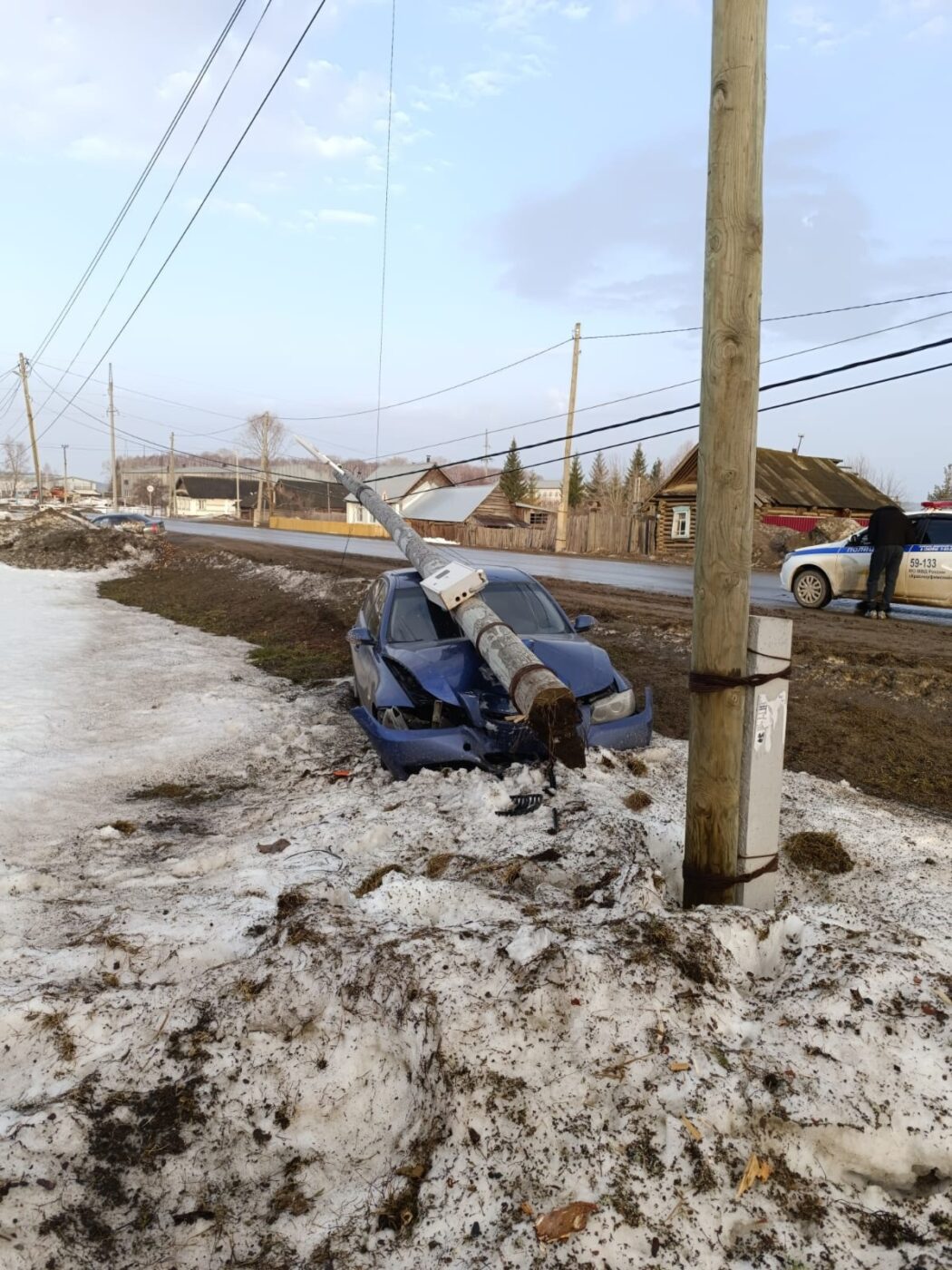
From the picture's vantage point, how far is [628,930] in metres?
3.26

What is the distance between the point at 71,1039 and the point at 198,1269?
41.6 inches

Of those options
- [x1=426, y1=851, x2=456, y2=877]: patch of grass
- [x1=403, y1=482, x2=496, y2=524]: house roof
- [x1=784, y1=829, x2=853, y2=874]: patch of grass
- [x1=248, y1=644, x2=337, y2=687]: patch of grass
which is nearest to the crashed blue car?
[x1=426, y1=851, x2=456, y2=877]: patch of grass

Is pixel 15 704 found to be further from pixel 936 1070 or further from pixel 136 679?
pixel 936 1070

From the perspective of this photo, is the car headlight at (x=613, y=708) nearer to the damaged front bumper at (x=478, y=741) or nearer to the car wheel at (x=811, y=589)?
the damaged front bumper at (x=478, y=741)

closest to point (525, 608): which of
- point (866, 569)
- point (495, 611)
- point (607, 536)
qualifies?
point (495, 611)

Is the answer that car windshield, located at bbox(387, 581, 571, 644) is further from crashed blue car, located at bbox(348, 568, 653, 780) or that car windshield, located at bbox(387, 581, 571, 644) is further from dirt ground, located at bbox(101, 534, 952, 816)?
dirt ground, located at bbox(101, 534, 952, 816)

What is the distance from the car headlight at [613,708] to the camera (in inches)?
236

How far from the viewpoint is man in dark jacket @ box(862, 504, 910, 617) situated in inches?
533

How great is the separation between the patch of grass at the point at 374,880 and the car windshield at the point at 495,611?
2754mm

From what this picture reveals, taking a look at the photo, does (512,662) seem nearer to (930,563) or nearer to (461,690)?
(461,690)

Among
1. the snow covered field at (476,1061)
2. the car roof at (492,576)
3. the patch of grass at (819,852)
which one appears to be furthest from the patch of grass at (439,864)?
the car roof at (492,576)

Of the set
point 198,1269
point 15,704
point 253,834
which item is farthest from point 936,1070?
point 15,704

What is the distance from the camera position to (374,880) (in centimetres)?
421

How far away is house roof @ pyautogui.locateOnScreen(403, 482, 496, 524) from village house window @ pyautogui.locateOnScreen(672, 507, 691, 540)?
2147 centimetres
